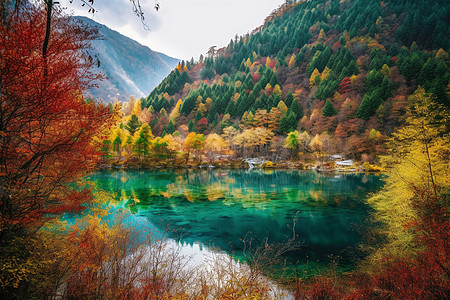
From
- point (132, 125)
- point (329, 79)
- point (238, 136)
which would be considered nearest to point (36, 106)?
point (238, 136)

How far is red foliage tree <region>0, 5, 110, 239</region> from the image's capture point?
3.63m

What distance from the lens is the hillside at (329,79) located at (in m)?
48.8

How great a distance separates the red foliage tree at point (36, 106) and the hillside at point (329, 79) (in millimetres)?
47098

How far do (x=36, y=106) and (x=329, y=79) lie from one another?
77750mm

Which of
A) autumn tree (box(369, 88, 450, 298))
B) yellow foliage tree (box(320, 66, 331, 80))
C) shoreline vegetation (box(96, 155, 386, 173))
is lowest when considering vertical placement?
shoreline vegetation (box(96, 155, 386, 173))

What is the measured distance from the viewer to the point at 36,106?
12.7ft

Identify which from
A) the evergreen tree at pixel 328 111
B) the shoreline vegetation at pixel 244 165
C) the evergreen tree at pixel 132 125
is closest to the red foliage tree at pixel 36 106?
the shoreline vegetation at pixel 244 165

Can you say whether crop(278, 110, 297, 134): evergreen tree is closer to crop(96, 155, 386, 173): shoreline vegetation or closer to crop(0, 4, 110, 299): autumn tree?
crop(96, 155, 386, 173): shoreline vegetation

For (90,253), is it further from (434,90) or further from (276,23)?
(276,23)

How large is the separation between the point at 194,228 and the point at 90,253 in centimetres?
752

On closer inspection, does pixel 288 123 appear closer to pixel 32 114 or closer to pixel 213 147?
pixel 213 147

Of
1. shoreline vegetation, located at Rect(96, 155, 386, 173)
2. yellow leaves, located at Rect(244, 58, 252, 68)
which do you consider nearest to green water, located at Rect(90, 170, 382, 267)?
shoreline vegetation, located at Rect(96, 155, 386, 173)

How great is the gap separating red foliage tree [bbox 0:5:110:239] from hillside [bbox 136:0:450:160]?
4710 cm

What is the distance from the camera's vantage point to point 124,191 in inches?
838
